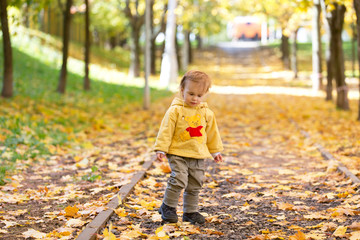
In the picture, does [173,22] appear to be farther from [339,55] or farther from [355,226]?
[355,226]

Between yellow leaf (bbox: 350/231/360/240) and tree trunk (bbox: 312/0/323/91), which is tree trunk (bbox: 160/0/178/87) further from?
yellow leaf (bbox: 350/231/360/240)

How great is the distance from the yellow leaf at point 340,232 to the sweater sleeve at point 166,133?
1765 millimetres

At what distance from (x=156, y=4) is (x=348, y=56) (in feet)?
82.1

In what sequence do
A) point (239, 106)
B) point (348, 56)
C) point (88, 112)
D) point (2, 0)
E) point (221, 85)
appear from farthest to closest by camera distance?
point (348, 56)
point (221, 85)
point (239, 106)
point (88, 112)
point (2, 0)

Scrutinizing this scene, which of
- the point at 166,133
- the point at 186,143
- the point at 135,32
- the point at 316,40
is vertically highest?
the point at 135,32

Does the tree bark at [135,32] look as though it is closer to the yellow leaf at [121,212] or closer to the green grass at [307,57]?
the green grass at [307,57]

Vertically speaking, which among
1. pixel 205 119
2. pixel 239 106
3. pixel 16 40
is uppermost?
pixel 16 40

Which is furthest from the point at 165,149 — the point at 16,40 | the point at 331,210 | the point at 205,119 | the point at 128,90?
the point at 16,40

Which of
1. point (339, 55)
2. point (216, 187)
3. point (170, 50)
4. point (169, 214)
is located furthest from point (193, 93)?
point (170, 50)

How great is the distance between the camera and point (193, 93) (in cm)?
510

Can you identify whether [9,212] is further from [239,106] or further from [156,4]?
[156,4]

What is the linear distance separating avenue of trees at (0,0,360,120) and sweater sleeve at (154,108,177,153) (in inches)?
299

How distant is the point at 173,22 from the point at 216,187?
63.0ft

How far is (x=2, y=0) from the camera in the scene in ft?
42.9
